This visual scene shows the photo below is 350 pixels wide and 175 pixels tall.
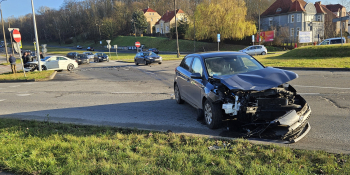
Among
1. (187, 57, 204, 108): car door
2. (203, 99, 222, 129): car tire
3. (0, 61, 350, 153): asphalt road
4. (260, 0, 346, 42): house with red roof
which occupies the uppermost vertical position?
(260, 0, 346, 42): house with red roof

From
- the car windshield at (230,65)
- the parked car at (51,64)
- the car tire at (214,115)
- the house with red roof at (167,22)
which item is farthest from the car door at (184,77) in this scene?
the house with red roof at (167,22)

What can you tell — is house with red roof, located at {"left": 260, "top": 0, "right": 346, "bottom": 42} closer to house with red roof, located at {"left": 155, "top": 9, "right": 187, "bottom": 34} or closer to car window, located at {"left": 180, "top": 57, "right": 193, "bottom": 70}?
house with red roof, located at {"left": 155, "top": 9, "right": 187, "bottom": 34}

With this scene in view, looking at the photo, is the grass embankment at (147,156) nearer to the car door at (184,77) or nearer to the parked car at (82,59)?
the car door at (184,77)

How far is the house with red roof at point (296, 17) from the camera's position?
63.2 meters

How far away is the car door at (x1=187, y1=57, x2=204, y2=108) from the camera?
6.31 metres

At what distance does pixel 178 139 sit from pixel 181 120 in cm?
174

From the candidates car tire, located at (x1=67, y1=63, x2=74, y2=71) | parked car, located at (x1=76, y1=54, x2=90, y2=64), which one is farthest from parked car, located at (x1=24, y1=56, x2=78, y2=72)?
parked car, located at (x1=76, y1=54, x2=90, y2=64)

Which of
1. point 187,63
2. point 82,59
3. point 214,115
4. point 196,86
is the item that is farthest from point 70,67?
point 214,115

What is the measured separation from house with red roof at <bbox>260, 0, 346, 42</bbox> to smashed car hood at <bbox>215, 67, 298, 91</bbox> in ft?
202

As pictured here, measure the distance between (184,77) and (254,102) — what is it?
9.28 ft

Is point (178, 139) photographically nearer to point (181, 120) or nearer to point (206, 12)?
point (181, 120)

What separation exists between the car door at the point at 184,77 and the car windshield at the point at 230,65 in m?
0.82

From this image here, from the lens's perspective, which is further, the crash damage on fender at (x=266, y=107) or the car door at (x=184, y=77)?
the car door at (x=184, y=77)

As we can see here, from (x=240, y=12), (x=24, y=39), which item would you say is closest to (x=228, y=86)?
(x=240, y=12)
